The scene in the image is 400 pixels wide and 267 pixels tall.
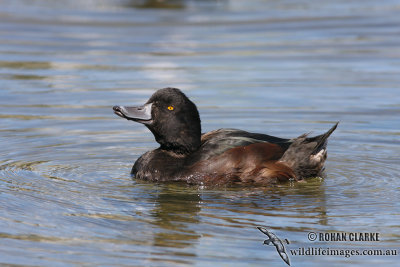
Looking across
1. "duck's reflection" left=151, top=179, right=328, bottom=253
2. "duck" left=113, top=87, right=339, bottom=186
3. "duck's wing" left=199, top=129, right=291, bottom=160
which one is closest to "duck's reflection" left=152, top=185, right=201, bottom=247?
"duck's reflection" left=151, top=179, right=328, bottom=253

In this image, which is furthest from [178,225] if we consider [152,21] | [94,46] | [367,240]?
[152,21]

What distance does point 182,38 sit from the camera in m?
17.5

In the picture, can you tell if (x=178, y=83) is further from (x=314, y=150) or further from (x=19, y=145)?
(x=314, y=150)

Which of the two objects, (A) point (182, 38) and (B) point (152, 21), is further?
(B) point (152, 21)

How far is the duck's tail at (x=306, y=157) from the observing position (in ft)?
28.1

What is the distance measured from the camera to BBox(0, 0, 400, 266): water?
259 inches

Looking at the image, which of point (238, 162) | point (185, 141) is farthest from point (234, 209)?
point (185, 141)

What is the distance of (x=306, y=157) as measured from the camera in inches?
339

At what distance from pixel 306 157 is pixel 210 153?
3.12ft

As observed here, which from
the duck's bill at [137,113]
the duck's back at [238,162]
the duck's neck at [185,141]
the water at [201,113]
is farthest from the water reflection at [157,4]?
the duck's back at [238,162]

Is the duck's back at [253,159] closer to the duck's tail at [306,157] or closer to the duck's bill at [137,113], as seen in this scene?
the duck's tail at [306,157]

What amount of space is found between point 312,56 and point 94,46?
13.6 feet

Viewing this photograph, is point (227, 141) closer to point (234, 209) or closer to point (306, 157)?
point (306, 157)

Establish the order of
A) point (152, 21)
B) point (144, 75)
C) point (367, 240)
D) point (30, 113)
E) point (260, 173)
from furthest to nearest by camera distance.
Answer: point (152, 21), point (144, 75), point (30, 113), point (260, 173), point (367, 240)
